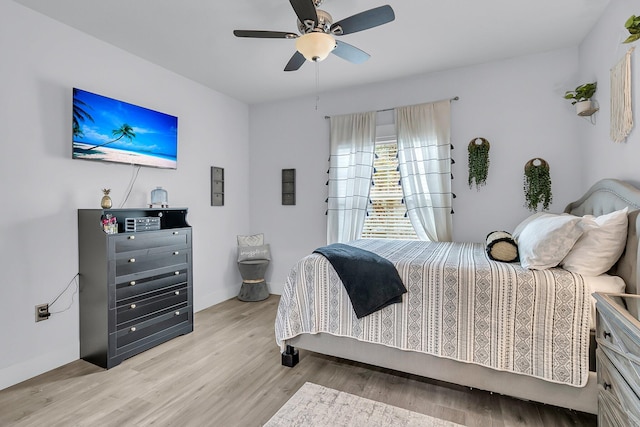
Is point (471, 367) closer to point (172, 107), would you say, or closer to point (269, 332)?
point (269, 332)

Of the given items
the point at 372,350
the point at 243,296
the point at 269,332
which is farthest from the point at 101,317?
the point at 372,350

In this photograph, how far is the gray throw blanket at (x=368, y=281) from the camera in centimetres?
198

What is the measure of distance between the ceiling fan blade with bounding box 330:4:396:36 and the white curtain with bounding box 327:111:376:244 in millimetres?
1795

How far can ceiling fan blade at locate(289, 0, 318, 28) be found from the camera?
1.77 metres

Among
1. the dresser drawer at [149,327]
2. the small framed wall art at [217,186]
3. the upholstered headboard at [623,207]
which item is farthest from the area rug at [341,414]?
the small framed wall art at [217,186]

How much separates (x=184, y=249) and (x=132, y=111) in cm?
140

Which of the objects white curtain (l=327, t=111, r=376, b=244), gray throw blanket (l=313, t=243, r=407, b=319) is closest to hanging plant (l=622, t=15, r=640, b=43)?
gray throw blanket (l=313, t=243, r=407, b=319)

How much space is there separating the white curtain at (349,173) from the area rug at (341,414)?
7.05ft

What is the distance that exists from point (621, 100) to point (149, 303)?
396 centimetres

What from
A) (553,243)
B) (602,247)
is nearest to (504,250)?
(553,243)

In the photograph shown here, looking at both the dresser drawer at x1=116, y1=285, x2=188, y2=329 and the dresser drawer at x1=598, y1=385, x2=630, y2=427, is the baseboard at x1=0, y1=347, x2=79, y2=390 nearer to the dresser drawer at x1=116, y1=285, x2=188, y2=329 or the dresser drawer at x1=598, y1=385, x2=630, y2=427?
the dresser drawer at x1=116, y1=285, x2=188, y2=329

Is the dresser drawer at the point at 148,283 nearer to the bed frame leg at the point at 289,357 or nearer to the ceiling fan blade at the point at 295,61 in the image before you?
the bed frame leg at the point at 289,357

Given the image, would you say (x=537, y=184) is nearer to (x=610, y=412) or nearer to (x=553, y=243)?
(x=553, y=243)

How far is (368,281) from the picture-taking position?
2.03 meters
